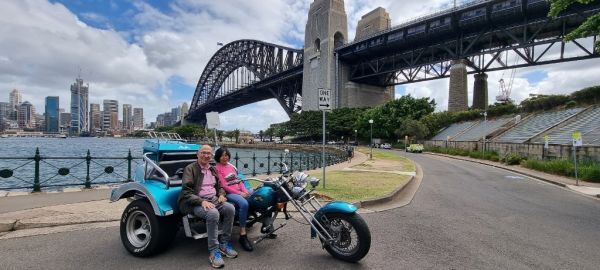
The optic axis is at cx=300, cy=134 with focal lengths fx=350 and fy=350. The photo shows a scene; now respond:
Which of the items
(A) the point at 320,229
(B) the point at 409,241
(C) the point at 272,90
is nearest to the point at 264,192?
(A) the point at 320,229

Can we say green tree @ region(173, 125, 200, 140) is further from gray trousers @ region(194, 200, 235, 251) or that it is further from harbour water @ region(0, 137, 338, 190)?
gray trousers @ region(194, 200, 235, 251)

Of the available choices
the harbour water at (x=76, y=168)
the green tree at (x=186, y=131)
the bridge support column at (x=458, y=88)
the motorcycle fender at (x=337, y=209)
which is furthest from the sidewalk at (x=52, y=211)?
the green tree at (x=186, y=131)

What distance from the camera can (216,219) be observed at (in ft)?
14.5

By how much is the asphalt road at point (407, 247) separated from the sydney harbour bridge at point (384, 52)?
51359 mm

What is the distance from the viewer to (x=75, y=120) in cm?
17775

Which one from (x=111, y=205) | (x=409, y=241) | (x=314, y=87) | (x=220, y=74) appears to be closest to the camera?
(x=409, y=241)

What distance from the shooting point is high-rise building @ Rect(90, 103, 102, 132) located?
18625cm

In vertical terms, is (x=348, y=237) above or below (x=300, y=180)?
below

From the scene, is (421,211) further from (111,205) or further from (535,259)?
(111,205)

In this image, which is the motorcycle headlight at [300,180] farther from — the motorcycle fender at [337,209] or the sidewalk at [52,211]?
the sidewalk at [52,211]

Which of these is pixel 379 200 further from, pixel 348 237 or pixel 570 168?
pixel 570 168

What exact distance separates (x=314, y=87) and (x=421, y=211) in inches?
3076

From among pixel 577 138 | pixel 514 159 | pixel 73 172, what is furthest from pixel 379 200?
pixel 73 172

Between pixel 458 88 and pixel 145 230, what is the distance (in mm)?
64919
